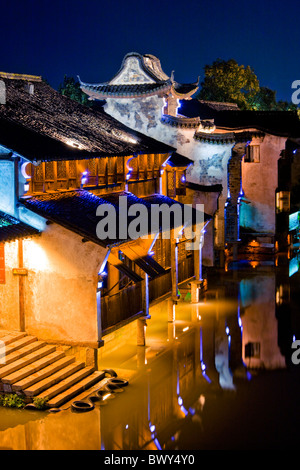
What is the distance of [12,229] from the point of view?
670 inches

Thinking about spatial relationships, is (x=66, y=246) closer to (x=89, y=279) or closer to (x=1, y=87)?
(x=89, y=279)

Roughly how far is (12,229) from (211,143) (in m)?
20.5

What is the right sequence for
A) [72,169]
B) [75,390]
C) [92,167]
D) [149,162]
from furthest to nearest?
1. [149,162]
2. [92,167]
3. [72,169]
4. [75,390]

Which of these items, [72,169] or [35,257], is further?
[72,169]

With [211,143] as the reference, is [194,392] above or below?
below

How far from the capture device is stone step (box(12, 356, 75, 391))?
15838 mm

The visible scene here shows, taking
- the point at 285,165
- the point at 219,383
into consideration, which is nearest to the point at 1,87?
the point at 219,383

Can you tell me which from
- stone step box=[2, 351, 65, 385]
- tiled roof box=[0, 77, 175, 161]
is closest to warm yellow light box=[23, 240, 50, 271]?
stone step box=[2, 351, 65, 385]

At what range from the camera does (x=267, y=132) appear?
44438mm

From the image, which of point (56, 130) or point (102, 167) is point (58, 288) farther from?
point (102, 167)

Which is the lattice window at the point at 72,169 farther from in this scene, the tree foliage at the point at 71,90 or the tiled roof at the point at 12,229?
the tree foliage at the point at 71,90

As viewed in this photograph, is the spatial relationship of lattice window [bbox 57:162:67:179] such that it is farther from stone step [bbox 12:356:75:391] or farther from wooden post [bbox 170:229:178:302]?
wooden post [bbox 170:229:178:302]

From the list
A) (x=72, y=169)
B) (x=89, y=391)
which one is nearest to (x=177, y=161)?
(x=72, y=169)

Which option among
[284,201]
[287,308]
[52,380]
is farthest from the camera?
[284,201]
